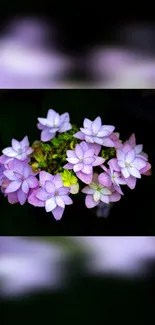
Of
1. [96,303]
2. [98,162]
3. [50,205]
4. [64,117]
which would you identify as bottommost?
[96,303]

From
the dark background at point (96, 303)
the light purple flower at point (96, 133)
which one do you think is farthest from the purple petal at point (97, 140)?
the dark background at point (96, 303)

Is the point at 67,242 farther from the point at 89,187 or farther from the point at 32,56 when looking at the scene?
the point at 32,56

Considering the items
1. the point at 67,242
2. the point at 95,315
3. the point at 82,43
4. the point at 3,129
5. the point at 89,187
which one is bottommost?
the point at 95,315

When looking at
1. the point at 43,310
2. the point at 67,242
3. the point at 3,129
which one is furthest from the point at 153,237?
the point at 3,129

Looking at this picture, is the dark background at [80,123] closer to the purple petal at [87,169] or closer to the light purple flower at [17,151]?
the light purple flower at [17,151]

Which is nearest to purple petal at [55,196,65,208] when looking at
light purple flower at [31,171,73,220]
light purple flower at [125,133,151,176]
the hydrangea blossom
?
light purple flower at [31,171,73,220]

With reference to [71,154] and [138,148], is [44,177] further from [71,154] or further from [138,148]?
[138,148]

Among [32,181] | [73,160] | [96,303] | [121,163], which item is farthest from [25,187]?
[96,303]
